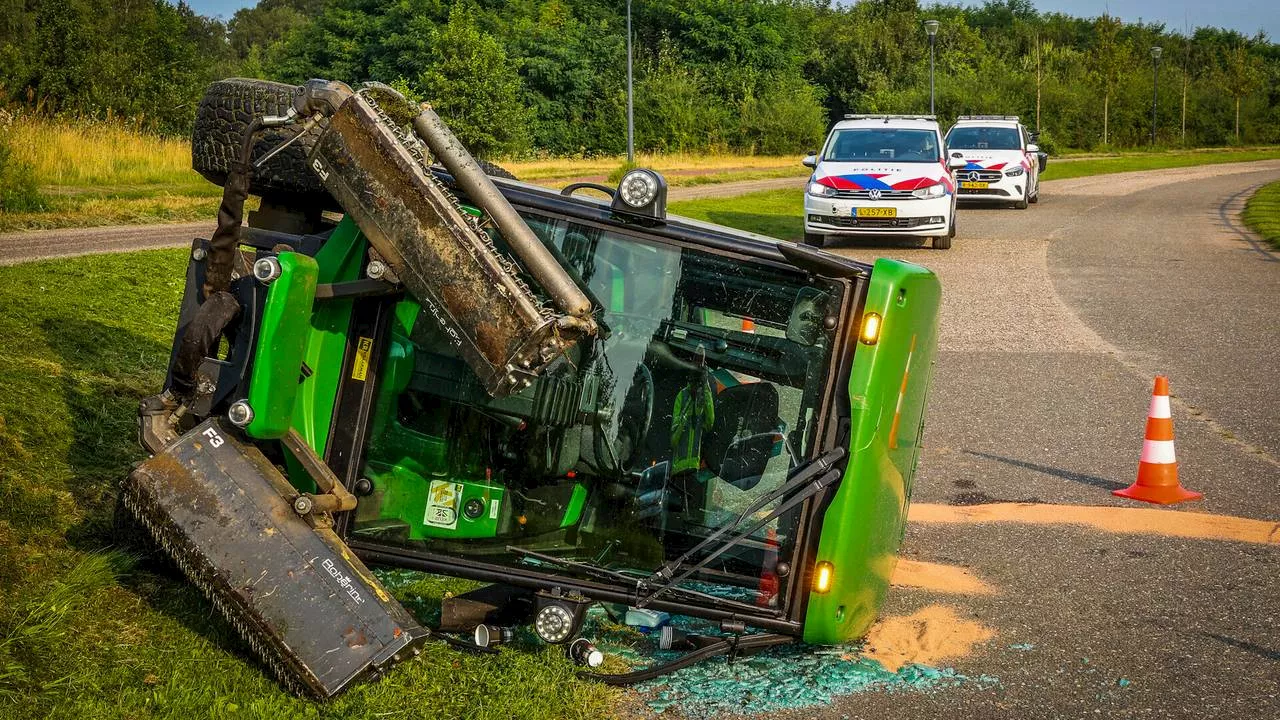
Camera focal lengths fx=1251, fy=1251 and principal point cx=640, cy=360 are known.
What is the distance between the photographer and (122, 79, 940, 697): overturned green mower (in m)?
4.21

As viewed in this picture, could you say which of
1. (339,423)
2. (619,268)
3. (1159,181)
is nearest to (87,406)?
(339,423)

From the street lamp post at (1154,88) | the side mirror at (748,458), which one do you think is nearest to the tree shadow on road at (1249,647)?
the side mirror at (748,458)

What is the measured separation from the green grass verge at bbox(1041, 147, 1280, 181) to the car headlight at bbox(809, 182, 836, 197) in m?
25.5

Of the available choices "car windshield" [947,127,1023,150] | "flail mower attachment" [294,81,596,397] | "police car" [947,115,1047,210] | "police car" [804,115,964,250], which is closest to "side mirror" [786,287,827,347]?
"flail mower attachment" [294,81,596,397]

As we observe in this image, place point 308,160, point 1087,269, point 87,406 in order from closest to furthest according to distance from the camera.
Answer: point 308,160, point 87,406, point 1087,269

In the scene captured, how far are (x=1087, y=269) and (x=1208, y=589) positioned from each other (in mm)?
12934

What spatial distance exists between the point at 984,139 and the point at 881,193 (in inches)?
414

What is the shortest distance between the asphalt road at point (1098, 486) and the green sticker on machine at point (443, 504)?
1.47m

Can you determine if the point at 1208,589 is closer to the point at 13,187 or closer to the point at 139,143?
the point at 13,187

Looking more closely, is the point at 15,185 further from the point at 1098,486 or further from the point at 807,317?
the point at 807,317

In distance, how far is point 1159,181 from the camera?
39531 millimetres

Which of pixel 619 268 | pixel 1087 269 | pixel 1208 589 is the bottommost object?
pixel 1208 589

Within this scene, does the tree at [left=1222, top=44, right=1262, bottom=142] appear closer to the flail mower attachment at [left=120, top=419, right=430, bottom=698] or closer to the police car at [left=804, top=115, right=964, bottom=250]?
the police car at [left=804, top=115, right=964, bottom=250]

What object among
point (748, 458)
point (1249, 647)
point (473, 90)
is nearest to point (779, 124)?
point (473, 90)
